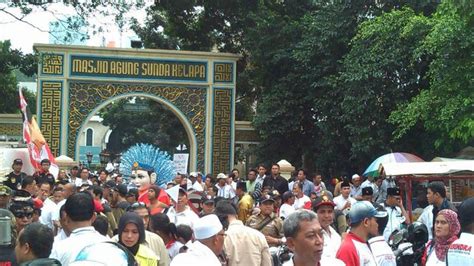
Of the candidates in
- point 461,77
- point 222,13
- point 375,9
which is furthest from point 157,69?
point 461,77

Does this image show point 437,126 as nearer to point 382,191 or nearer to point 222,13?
point 382,191

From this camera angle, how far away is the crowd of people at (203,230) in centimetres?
484

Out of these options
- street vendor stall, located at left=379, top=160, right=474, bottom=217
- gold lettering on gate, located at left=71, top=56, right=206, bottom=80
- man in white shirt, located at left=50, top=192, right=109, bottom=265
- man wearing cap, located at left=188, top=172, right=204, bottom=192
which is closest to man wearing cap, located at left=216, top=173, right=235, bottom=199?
man wearing cap, located at left=188, top=172, right=204, bottom=192

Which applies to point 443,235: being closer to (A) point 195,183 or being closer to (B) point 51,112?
(A) point 195,183

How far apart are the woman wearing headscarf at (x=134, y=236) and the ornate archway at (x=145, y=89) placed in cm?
1872

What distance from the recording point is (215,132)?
87.9ft

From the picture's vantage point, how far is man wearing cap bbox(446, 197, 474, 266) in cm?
555

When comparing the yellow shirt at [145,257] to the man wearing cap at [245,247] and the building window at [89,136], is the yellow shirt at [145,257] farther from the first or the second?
the building window at [89,136]

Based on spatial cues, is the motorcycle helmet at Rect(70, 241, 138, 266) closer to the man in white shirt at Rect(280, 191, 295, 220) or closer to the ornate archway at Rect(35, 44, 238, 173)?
the man in white shirt at Rect(280, 191, 295, 220)

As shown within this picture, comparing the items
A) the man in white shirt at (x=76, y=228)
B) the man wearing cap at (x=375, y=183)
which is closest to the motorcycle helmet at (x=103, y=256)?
the man in white shirt at (x=76, y=228)

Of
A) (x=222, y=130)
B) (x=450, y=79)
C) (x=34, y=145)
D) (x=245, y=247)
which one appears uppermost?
(x=450, y=79)

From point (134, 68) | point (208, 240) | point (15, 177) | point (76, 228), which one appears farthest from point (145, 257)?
point (134, 68)

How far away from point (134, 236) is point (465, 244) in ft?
8.55

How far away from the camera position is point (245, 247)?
8.82 meters
